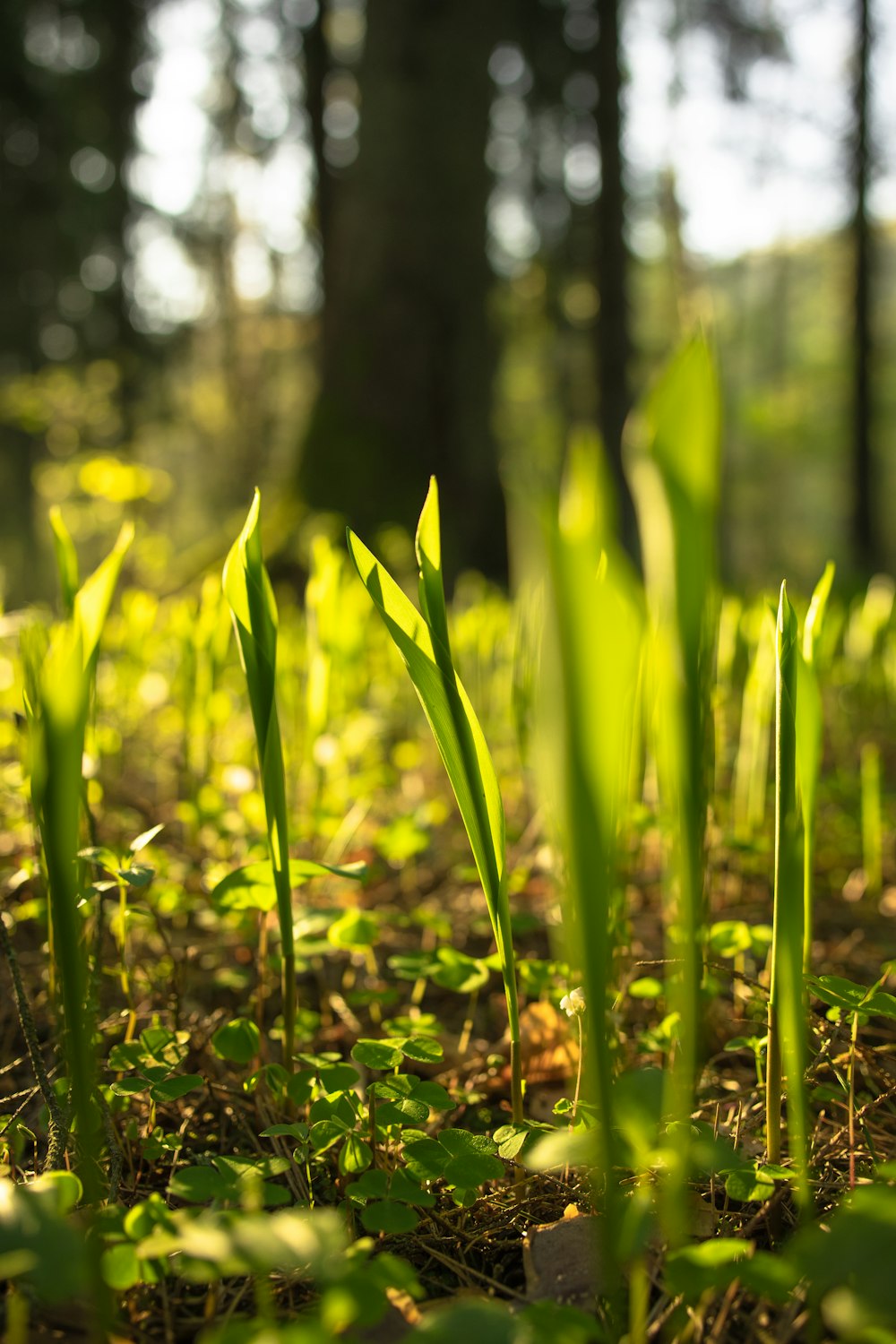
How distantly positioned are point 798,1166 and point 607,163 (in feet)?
21.7

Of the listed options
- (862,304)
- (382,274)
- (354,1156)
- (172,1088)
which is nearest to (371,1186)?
(354,1156)

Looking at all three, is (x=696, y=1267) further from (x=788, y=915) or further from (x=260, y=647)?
(x=260, y=647)

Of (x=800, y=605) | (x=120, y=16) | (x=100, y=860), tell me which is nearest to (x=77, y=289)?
(x=120, y=16)

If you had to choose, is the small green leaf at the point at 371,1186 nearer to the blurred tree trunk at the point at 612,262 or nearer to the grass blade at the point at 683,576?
the grass blade at the point at 683,576

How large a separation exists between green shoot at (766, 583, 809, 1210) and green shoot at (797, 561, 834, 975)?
10 mm

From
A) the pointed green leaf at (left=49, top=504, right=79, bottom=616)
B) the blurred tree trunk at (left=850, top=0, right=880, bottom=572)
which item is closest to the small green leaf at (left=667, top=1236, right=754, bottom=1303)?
the pointed green leaf at (left=49, top=504, right=79, bottom=616)

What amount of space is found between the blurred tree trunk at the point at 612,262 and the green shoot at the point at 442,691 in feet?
17.4

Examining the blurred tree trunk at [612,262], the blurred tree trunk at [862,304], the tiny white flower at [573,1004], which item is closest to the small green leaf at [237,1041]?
the tiny white flower at [573,1004]

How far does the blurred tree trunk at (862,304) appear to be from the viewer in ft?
28.1

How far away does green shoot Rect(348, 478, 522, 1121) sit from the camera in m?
0.59

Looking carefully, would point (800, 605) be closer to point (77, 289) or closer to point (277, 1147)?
point (277, 1147)

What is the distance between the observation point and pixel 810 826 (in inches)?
25.3

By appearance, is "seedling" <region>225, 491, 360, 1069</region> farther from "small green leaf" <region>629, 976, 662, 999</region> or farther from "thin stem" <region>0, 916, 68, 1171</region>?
"small green leaf" <region>629, 976, 662, 999</region>

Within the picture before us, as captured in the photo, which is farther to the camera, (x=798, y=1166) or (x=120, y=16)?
(x=120, y=16)
